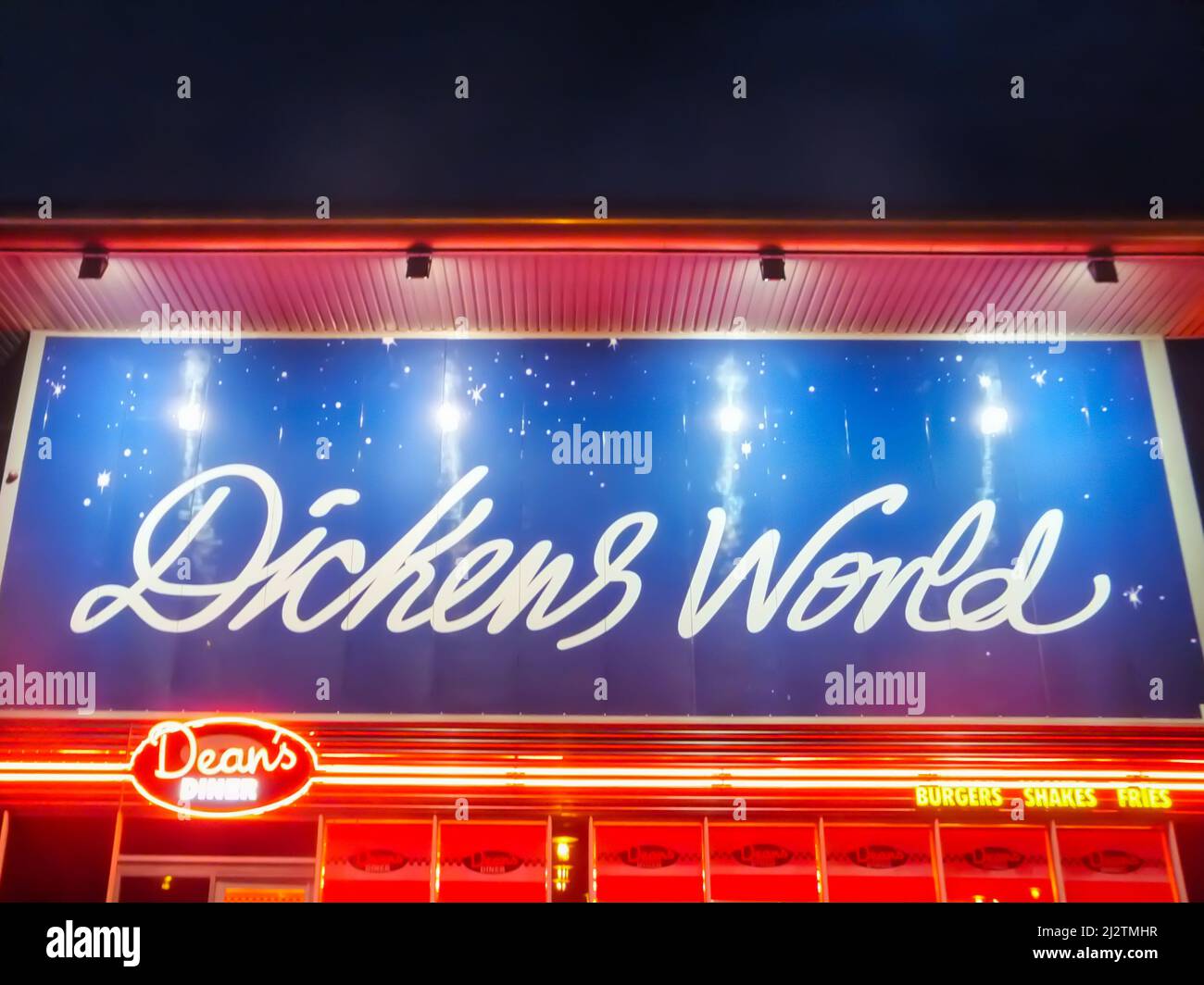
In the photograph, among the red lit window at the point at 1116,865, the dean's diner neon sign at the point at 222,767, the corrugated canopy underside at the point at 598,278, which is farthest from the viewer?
the corrugated canopy underside at the point at 598,278

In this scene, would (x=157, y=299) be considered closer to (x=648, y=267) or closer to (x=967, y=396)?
(x=648, y=267)

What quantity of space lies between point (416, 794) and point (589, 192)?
15.2 feet

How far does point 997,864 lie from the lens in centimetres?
743

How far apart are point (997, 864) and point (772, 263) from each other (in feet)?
15.2

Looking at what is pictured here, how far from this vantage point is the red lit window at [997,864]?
730cm

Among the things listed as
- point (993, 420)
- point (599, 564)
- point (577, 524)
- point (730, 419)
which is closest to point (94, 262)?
point (577, 524)

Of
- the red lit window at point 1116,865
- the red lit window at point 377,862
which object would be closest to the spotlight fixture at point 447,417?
the red lit window at point 377,862

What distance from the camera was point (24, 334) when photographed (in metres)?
8.50

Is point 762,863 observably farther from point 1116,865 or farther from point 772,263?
A: point 772,263

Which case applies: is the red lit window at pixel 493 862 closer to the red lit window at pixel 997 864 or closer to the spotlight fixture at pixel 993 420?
the red lit window at pixel 997 864

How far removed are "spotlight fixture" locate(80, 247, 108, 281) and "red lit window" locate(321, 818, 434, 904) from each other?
4.36m

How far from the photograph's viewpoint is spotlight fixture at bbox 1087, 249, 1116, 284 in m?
7.62

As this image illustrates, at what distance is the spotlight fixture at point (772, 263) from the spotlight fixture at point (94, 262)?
4.83 m
